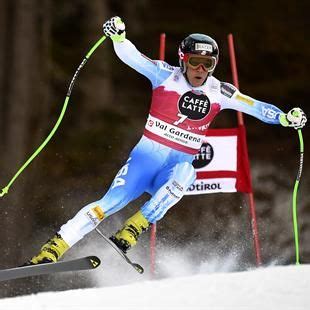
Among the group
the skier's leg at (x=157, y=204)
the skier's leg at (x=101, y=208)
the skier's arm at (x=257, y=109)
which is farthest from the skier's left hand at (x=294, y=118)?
the skier's leg at (x=101, y=208)

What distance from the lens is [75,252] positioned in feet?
21.3

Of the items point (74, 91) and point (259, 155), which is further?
point (259, 155)

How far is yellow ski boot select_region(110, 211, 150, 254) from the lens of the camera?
450 cm

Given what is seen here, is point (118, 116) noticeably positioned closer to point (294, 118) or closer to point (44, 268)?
point (294, 118)

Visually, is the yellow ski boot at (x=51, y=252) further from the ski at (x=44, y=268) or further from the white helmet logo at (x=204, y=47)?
the white helmet logo at (x=204, y=47)

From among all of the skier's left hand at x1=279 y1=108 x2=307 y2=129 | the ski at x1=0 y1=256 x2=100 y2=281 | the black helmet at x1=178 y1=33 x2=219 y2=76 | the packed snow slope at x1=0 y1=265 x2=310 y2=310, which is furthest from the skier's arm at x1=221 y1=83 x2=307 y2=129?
the ski at x1=0 y1=256 x2=100 y2=281

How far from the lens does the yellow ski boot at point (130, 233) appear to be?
4500mm

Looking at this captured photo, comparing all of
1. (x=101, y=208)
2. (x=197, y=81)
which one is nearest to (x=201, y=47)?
(x=197, y=81)

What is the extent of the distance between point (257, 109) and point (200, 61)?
1.45 feet

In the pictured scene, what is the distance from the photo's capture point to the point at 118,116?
7.39 meters

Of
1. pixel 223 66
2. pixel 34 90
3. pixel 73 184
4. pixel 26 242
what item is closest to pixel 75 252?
pixel 26 242

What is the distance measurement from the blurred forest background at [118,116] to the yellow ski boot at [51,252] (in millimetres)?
1714
